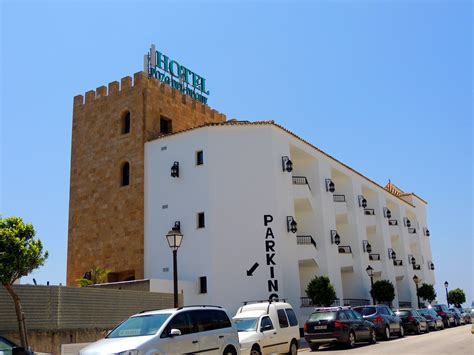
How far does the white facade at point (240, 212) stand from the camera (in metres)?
28.4

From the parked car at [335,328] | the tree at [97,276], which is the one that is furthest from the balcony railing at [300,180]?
the parked car at [335,328]

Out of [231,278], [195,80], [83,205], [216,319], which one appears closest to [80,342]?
[216,319]

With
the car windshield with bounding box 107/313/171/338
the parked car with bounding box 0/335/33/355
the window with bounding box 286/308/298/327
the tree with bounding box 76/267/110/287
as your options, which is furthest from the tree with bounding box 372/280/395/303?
the parked car with bounding box 0/335/33/355

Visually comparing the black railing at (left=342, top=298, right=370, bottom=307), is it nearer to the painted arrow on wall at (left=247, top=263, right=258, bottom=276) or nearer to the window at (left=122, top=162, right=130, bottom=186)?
the painted arrow on wall at (left=247, top=263, right=258, bottom=276)

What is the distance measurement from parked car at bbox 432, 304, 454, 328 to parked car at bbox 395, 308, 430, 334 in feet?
22.0

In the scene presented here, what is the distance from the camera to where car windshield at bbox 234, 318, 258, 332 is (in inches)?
620

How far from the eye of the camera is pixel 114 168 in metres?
34.2

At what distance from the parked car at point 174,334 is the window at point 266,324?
127 inches

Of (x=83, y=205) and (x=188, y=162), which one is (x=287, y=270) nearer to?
(x=188, y=162)

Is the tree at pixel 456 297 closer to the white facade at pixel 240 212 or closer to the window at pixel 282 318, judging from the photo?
the white facade at pixel 240 212

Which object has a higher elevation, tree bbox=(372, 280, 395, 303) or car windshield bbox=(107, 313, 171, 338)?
tree bbox=(372, 280, 395, 303)

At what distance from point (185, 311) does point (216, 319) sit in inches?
43.2

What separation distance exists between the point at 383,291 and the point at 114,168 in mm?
22043

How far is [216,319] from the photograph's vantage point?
1248 cm
